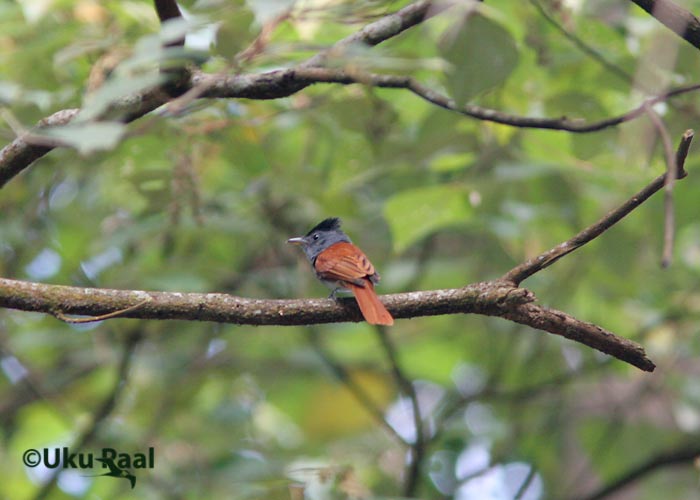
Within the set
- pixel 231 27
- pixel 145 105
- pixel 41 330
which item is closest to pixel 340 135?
pixel 231 27

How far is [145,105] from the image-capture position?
2.25m

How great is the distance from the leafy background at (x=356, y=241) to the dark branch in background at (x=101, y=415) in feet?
0.10

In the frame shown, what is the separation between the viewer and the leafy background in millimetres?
3461

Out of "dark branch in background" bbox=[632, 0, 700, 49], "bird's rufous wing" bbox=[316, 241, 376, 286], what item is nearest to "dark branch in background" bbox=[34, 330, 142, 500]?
"bird's rufous wing" bbox=[316, 241, 376, 286]

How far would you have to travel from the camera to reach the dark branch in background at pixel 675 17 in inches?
84.9

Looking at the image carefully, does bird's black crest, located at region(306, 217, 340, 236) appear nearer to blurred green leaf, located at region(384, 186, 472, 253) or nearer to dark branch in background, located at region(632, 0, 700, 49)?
blurred green leaf, located at region(384, 186, 472, 253)

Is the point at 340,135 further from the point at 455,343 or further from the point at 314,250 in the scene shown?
the point at 455,343

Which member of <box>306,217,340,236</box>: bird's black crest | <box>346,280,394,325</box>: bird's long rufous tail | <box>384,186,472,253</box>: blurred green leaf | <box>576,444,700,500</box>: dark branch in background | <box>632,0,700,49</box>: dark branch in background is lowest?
<box>576,444,700,500</box>: dark branch in background

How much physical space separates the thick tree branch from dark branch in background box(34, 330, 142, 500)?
2177mm

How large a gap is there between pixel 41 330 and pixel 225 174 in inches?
60.4

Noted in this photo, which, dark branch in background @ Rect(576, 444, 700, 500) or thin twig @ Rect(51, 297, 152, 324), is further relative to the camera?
dark branch in background @ Rect(576, 444, 700, 500)

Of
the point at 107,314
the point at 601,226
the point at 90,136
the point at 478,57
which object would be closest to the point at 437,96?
the point at 478,57

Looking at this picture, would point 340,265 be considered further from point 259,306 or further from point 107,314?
point 107,314

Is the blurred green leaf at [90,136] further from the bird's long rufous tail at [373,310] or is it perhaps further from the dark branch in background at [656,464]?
the dark branch in background at [656,464]
